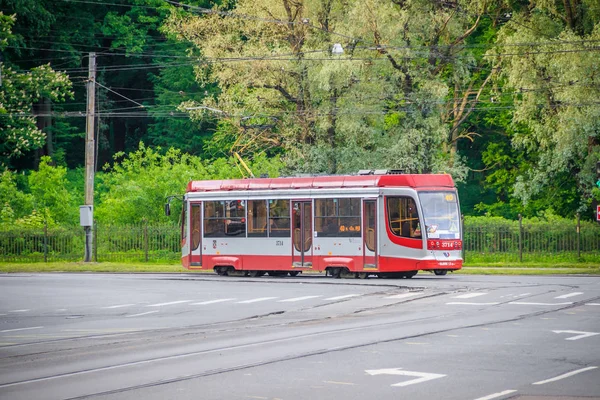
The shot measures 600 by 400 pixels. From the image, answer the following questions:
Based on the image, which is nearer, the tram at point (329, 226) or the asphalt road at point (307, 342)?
the asphalt road at point (307, 342)

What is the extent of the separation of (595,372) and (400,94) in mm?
35481

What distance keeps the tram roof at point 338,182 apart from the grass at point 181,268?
4672 mm

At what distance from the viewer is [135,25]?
71.7 metres

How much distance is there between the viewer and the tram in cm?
3234

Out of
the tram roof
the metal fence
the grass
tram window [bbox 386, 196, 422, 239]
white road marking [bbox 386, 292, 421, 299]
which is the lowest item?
white road marking [bbox 386, 292, 421, 299]

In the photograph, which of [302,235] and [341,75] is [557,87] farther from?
[302,235]

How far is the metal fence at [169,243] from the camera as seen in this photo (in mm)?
41156

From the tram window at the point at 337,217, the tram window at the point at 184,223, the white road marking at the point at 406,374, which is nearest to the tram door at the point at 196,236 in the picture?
the tram window at the point at 184,223

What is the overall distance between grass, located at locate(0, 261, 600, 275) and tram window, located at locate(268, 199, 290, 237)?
6.36 m

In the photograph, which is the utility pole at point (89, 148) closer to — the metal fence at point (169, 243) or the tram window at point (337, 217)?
the metal fence at point (169, 243)

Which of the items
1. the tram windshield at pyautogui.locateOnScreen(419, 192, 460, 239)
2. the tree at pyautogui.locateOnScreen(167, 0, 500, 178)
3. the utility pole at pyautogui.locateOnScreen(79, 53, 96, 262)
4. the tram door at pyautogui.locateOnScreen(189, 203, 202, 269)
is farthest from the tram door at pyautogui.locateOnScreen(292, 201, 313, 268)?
the tree at pyautogui.locateOnScreen(167, 0, 500, 178)

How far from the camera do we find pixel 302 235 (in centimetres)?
3441

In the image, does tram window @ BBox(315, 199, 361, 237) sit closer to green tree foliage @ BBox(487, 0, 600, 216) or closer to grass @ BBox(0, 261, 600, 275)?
grass @ BBox(0, 261, 600, 275)

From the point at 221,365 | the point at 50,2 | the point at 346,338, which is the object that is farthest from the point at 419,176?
the point at 50,2
